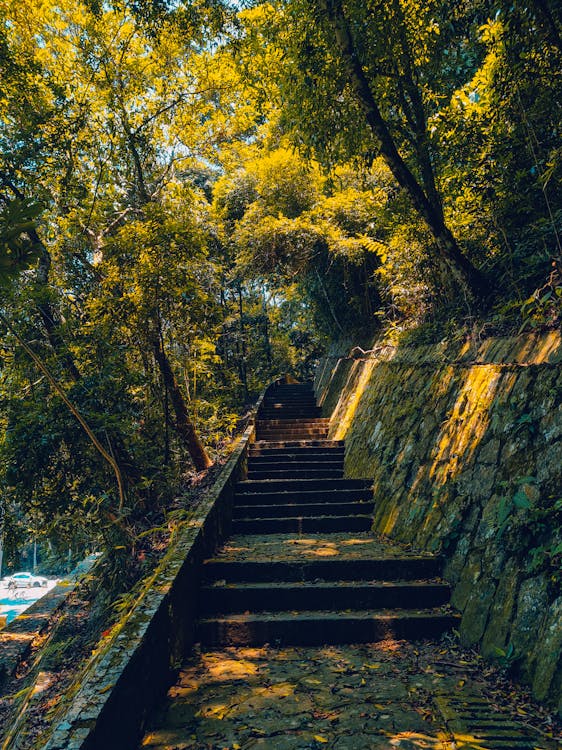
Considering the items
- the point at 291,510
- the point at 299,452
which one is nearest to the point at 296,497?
the point at 291,510

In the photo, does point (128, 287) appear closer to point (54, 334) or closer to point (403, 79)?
point (54, 334)

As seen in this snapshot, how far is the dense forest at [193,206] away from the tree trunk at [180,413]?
4 centimetres

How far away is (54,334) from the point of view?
7.32 metres

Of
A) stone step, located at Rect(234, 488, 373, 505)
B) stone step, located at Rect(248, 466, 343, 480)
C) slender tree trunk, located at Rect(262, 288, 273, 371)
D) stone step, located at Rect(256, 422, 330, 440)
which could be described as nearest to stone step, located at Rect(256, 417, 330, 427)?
stone step, located at Rect(256, 422, 330, 440)

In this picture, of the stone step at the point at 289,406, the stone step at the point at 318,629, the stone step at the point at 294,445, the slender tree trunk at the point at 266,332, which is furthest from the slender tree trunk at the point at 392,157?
the slender tree trunk at the point at 266,332

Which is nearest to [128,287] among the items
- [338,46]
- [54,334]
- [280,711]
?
[54,334]

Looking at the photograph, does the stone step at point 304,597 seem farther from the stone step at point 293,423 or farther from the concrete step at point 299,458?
the stone step at point 293,423

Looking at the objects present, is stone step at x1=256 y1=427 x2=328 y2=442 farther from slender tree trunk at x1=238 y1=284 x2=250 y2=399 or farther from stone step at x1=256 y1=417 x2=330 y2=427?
slender tree trunk at x1=238 y1=284 x2=250 y2=399

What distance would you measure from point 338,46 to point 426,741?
21.0 ft

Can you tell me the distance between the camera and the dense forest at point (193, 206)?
5062mm

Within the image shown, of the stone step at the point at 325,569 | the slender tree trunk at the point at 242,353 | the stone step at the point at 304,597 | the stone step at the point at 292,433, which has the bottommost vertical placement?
the stone step at the point at 304,597

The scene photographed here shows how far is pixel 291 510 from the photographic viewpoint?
20.7 ft

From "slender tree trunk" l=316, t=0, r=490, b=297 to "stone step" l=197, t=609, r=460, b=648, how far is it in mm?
3698

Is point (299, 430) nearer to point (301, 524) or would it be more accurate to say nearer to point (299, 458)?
point (299, 458)
